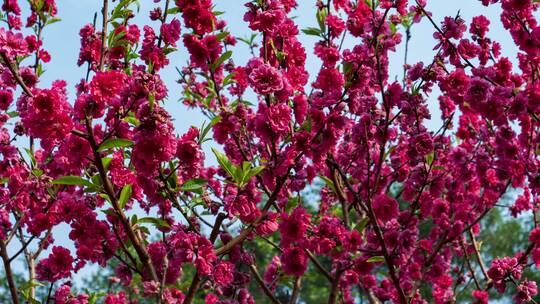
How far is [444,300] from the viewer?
6.21 meters

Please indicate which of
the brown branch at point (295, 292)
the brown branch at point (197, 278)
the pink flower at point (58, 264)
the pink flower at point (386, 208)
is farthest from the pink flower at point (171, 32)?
the brown branch at point (295, 292)

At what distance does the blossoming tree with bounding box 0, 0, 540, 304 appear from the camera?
3.39m

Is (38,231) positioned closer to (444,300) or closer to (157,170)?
(157,170)

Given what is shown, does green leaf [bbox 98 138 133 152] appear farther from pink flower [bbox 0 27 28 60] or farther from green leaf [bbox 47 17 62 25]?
green leaf [bbox 47 17 62 25]

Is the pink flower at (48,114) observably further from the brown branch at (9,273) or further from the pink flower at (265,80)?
the brown branch at (9,273)

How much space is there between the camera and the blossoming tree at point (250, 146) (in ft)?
11.1

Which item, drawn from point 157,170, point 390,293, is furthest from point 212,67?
point 390,293

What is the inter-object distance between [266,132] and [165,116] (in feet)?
2.16

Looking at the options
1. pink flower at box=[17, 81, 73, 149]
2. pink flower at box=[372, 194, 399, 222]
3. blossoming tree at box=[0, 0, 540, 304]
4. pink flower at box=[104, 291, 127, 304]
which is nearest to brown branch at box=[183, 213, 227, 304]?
blossoming tree at box=[0, 0, 540, 304]

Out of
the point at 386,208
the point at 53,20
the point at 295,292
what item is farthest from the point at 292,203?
the point at 53,20

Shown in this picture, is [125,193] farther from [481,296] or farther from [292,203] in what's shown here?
[481,296]

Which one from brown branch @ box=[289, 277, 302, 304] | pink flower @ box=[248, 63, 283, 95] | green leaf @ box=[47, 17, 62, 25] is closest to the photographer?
pink flower @ box=[248, 63, 283, 95]

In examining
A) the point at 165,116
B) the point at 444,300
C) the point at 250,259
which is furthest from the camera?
the point at 444,300

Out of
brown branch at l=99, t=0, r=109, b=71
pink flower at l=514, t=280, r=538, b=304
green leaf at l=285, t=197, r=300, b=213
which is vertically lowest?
pink flower at l=514, t=280, r=538, b=304
